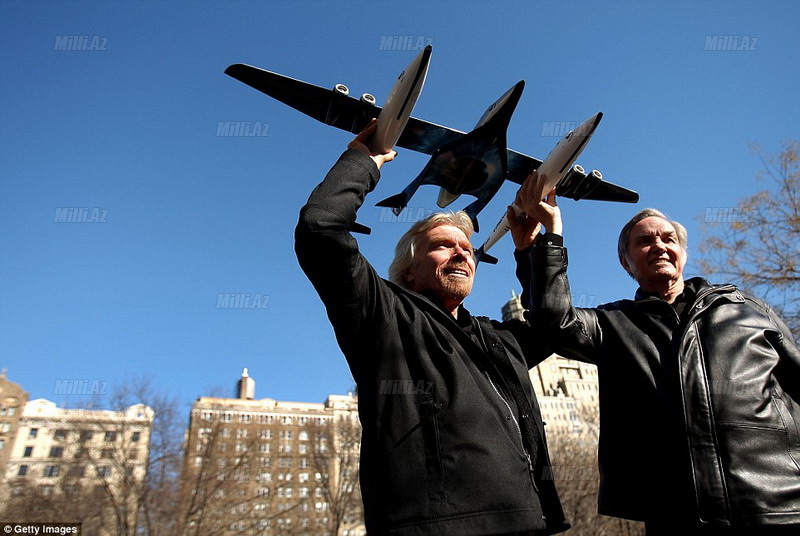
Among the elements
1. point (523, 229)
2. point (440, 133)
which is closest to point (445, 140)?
point (440, 133)

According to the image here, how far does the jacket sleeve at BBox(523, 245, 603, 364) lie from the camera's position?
3227 mm

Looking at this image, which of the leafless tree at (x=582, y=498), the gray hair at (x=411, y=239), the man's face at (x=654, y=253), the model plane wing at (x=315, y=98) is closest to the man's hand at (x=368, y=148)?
the gray hair at (x=411, y=239)

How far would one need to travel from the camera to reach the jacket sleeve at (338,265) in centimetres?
263

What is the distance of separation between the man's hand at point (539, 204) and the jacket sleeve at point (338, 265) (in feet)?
5.04

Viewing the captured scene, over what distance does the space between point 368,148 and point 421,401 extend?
1746 mm

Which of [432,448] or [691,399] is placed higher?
[691,399]

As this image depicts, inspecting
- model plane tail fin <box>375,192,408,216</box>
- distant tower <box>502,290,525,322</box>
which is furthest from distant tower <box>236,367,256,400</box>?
model plane tail fin <box>375,192,408,216</box>

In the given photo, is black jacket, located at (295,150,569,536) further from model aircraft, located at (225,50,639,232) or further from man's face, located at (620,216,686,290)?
model aircraft, located at (225,50,639,232)

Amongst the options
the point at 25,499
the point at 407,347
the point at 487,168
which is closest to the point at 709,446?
the point at 407,347

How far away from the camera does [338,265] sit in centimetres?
264

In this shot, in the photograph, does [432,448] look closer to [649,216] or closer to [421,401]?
[421,401]

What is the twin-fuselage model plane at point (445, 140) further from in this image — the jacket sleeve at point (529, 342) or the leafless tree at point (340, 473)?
the leafless tree at point (340, 473)

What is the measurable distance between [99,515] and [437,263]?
29.1 metres

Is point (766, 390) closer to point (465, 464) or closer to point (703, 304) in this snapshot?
point (703, 304)
